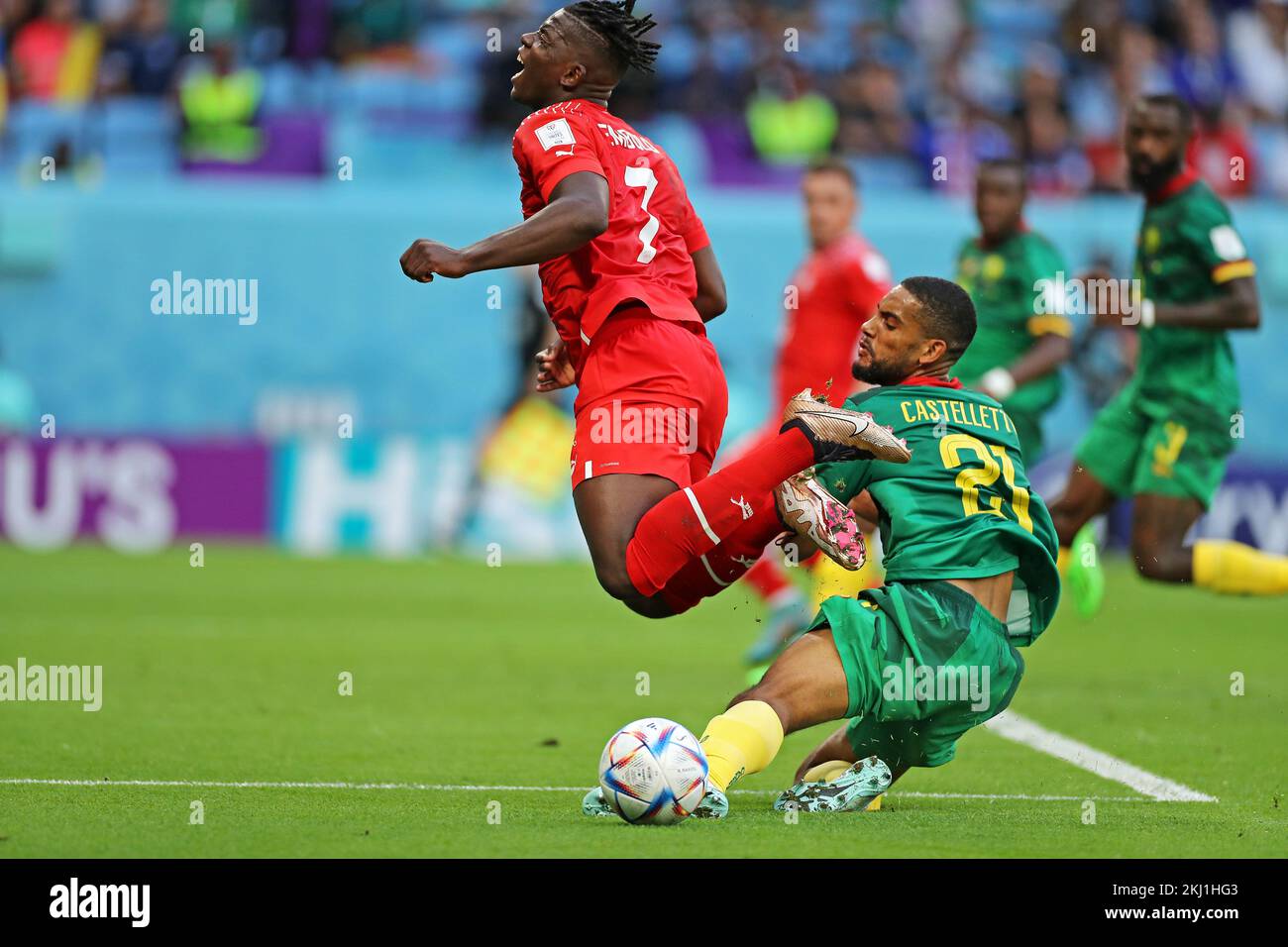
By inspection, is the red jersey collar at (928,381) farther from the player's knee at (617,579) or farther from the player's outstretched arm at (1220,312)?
the player's outstretched arm at (1220,312)

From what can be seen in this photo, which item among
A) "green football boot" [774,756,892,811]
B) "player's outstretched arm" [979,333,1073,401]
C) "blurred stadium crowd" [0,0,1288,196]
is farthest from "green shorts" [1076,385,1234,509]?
"blurred stadium crowd" [0,0,1288,196]

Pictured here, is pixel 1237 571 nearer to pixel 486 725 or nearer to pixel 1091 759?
pixel 1091 759

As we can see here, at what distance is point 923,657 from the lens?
5320 millimetres

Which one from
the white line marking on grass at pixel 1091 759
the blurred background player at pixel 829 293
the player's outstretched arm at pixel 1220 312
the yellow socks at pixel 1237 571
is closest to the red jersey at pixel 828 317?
the blurred background player at pixel 829 293

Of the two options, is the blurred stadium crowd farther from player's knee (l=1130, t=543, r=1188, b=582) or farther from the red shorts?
the red shorts

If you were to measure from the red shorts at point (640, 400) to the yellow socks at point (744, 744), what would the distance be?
0.99m

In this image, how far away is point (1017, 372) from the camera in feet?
31.8

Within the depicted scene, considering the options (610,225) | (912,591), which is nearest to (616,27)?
(610,225)

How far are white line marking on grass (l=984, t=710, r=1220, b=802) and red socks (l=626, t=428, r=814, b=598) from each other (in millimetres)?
1518

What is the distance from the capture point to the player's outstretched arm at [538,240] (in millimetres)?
5406

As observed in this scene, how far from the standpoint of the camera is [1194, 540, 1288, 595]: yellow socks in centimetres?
893

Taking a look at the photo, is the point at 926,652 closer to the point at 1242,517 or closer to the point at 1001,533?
the point at 1001,533

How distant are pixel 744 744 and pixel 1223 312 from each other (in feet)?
14.3

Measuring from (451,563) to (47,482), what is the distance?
3518 millimetres
